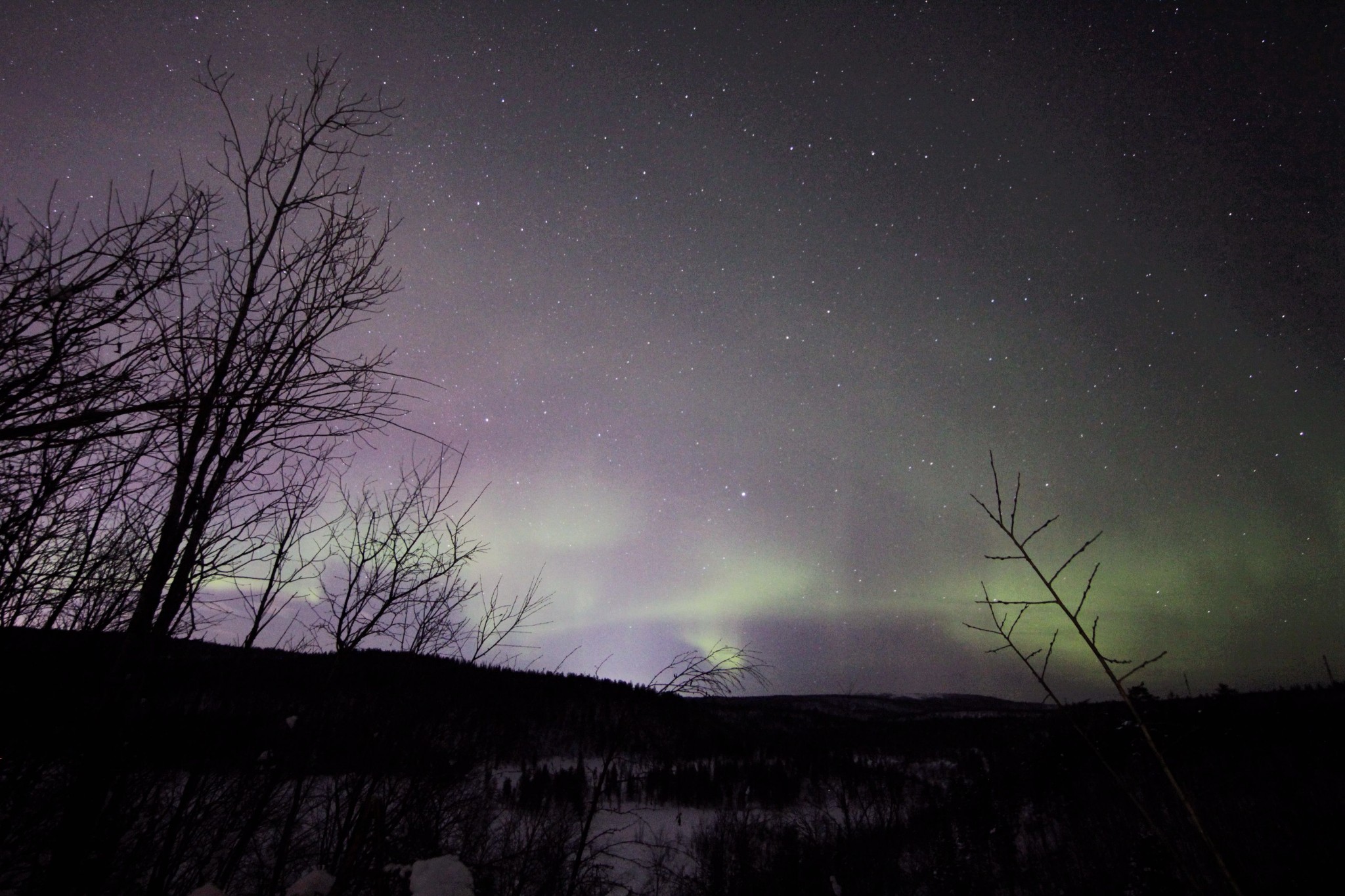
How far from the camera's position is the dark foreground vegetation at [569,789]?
497 centimetres

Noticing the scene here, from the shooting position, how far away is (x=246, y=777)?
6.62 meters

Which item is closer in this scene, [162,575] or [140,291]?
[140,291]

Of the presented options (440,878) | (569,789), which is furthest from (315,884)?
(569,789)

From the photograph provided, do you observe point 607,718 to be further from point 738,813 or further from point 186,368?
point 186,368

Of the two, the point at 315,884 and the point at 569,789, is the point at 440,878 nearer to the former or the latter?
the point at 315,884

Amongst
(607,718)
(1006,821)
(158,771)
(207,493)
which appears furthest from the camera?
(607,718)

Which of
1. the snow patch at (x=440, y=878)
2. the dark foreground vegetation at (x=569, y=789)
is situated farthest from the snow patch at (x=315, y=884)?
the snow patch at (x=440, y=878)

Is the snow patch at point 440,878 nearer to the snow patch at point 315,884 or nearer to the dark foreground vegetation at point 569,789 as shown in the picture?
the dark foreground vegetation at point 569,789

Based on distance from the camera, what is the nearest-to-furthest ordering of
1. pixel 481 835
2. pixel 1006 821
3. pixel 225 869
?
pixel 225 869 → pixel 481 835 → pixel 1006 821

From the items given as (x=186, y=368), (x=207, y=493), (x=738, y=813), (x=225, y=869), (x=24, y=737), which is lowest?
(x=738, y=813)

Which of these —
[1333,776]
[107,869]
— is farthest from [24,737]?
[1333,776]

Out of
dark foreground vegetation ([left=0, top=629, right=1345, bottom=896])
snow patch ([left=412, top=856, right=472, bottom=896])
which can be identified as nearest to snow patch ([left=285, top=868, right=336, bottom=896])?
dark foreground vegetation ([left=0, top=629, right=1345, bottom=896])

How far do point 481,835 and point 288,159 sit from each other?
14.2 metres

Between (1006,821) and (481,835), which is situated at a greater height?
(481,835)
